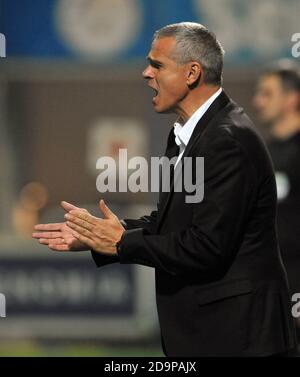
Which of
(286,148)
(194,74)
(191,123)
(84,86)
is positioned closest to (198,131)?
(191,123)

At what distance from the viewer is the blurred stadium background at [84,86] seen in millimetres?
10125

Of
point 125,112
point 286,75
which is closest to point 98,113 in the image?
point 125,112

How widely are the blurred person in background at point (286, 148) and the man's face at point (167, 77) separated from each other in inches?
86.7

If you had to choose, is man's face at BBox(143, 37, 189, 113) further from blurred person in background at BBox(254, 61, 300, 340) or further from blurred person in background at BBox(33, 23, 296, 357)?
blurred person in background at BBox(254, 61, 300, 340)

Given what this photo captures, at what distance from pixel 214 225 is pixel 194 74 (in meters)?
0.63

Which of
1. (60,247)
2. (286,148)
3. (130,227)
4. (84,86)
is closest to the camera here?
(60,247)

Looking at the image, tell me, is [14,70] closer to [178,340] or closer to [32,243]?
[32,243]

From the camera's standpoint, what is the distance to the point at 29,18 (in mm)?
10453

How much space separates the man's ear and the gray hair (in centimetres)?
2

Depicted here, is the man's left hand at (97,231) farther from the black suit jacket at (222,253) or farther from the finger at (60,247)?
the finger at (60,247)

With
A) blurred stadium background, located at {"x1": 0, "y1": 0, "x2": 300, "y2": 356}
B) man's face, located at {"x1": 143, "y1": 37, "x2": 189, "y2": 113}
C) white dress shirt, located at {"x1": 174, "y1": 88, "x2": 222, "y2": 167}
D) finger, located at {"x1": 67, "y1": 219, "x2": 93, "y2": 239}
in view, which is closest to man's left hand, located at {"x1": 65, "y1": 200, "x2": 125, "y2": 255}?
finger, located at {"x1": 67, "y1": 219, "x2": 93, "y2": 239}

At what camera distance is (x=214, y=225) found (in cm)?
412

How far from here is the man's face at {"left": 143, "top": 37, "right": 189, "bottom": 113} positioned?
440cm

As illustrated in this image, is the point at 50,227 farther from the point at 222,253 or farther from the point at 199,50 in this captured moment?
the point at 199,50
